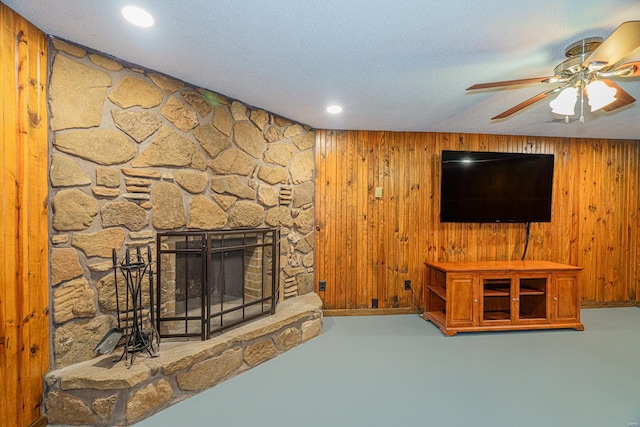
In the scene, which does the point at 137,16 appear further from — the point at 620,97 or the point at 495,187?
the point at 495,187

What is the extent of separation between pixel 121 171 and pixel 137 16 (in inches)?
36.4

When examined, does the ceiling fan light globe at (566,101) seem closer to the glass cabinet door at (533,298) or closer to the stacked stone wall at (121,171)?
the glass cabinet door at (533,298)

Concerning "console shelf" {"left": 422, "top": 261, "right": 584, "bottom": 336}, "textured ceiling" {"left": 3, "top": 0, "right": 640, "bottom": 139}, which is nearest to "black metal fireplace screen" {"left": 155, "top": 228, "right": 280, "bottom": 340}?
"textured ceiling" {"left": 3, "top": 0, "right": 640, "bottom": 139}

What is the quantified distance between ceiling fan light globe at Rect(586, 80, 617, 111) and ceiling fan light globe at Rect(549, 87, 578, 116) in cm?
7

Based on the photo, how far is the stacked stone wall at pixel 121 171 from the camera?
1.72m

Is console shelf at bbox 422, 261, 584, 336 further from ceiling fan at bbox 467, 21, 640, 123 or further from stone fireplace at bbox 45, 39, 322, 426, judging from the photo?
ceiling fan at bbox 467, 21, 640, 123

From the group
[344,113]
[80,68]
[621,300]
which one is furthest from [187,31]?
[621,300]

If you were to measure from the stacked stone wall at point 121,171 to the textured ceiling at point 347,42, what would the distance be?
6.7 inches

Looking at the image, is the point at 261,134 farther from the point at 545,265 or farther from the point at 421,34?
the point at 545,265

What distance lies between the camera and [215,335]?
217 centimetres

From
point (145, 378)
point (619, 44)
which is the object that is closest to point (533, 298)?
point (619, 44)

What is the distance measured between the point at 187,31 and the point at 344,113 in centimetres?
160

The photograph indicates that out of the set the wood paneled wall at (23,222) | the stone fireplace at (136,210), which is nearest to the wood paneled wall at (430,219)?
the stone fireplace at (136,210)

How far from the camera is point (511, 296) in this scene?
300cm
